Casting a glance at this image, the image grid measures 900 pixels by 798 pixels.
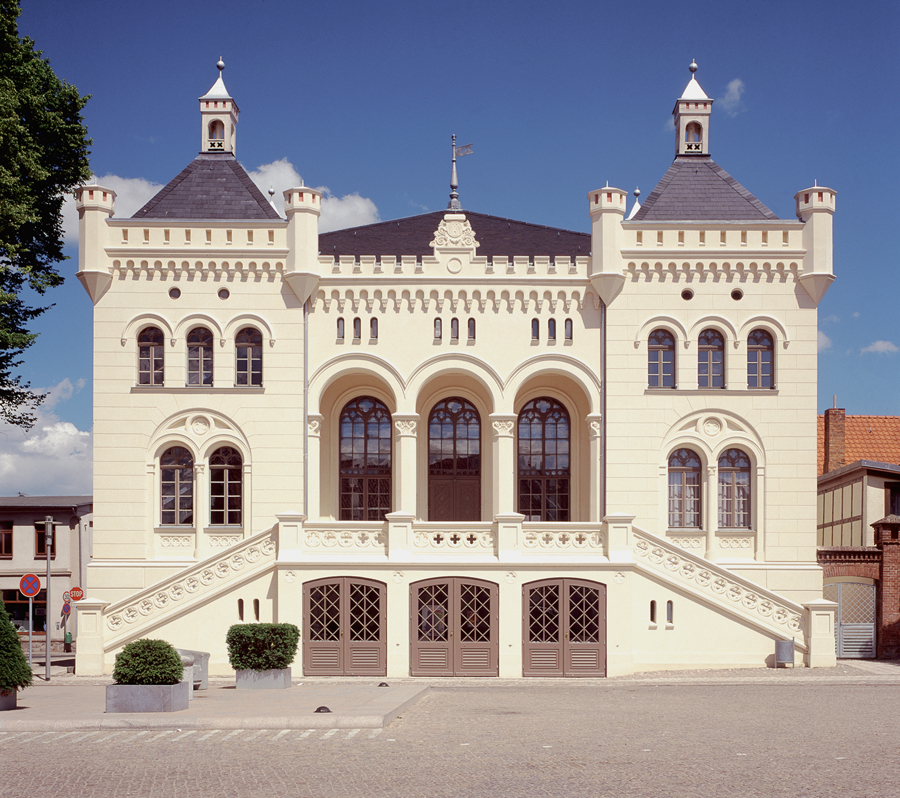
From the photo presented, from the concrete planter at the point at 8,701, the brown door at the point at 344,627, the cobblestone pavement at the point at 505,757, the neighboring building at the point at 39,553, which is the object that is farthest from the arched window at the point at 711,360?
the neighboring building at the point at 39,553

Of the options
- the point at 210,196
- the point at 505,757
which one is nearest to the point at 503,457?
the point at 210,196

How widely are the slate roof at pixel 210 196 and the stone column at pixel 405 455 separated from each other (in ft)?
23.8

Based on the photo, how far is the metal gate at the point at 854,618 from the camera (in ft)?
98.3

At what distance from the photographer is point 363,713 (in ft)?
55.4

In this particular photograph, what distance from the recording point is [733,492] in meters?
30.4

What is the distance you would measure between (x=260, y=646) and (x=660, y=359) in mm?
14643

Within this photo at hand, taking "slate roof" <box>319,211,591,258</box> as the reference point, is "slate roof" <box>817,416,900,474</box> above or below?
below

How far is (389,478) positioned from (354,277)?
254 inches

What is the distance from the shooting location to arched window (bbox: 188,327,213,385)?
100 ft

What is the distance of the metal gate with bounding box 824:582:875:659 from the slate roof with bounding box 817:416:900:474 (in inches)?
480

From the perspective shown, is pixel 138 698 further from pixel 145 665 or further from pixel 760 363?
pixel 760 363

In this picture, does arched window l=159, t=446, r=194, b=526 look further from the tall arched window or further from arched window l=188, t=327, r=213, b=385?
the tall arched window

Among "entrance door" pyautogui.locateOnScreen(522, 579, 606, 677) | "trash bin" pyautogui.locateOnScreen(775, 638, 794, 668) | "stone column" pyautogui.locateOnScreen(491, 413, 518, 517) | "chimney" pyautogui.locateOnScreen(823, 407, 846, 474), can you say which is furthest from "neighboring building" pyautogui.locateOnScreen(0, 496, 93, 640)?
"chimney" pyautogui.locateOnScreen(823, 407, 846, 474)

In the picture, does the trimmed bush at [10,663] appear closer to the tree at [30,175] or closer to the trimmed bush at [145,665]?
the trimmed bush at [145,665]
